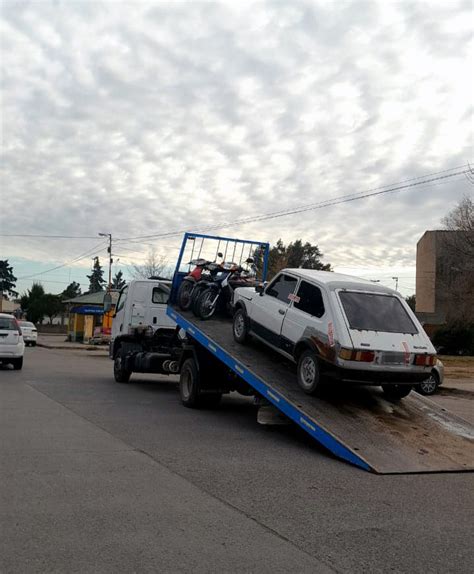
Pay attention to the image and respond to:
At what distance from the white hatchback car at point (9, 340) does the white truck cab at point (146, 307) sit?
500cm

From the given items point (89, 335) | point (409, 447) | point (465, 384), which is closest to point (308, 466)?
point (409, 447)

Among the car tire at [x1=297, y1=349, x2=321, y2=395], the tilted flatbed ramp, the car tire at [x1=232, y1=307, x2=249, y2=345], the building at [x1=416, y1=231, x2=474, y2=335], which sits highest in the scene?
the building at [x1=416, y1=231, x2=474, y2=335]

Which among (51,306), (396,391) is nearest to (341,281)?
(396,391)

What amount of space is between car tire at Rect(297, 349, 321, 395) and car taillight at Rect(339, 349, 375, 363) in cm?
48

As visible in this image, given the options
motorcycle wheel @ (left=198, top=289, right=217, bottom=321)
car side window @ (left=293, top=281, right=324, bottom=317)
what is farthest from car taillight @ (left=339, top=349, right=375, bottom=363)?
motorcycle wheel @ (left=198, top=289, right=217, bottom=321)

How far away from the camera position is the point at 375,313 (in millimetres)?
9742

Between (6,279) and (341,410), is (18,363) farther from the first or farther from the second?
(6,279)

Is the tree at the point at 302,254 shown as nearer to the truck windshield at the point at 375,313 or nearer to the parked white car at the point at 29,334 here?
the parked white car at the point at 29,334

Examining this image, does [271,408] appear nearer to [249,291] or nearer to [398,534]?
[249,291]

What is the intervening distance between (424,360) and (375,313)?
96 centimetres

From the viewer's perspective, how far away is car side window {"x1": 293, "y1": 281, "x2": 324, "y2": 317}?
32.3 feet

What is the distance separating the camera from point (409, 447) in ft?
27.2

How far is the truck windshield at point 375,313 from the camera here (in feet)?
31.1

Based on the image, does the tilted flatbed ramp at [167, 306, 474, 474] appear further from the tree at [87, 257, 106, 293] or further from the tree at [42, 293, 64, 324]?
the tree at [87, 257, 106, 293]
